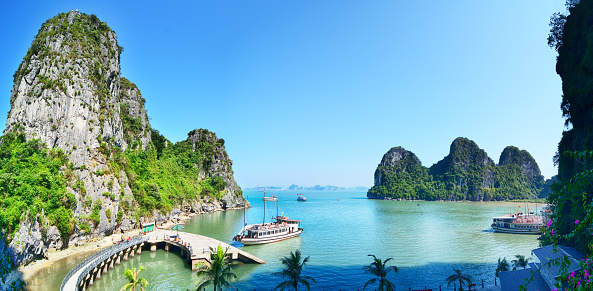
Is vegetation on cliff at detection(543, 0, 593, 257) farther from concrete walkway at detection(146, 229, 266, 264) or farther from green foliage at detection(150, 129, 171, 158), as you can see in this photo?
green foliage at detection(150, 129, 171, 158)

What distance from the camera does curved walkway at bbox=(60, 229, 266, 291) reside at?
32719mm

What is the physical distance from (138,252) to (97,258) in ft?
41.0

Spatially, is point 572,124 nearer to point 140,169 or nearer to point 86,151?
point 86,151

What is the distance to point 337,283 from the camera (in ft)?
125

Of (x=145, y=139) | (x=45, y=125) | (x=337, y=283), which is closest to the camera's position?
(x=337, y=283)

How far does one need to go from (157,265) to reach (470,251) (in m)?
52.5

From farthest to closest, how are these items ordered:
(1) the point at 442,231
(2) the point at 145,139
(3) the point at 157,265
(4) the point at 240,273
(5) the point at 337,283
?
(2) the point at 145,139 < (1) the point at 442,231 < (3) the point at 157,265 < (4) the point at 240,273 < (5) the point at 337,283

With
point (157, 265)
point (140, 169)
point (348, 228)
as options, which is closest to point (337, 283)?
point (157, 265)

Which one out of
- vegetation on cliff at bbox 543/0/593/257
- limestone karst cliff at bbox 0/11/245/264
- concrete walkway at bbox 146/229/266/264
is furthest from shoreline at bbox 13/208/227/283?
vegetation on cliff at bbox 543/0/593/257

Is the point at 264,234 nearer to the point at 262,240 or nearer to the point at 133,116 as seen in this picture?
the point at 262,240

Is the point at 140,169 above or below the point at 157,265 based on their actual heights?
above

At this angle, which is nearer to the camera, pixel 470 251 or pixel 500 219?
pixel 470 251

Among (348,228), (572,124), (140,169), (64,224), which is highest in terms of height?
(572,124)

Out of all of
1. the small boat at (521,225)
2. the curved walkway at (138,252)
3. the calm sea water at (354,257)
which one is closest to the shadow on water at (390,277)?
the calm sea water at (354,257)
